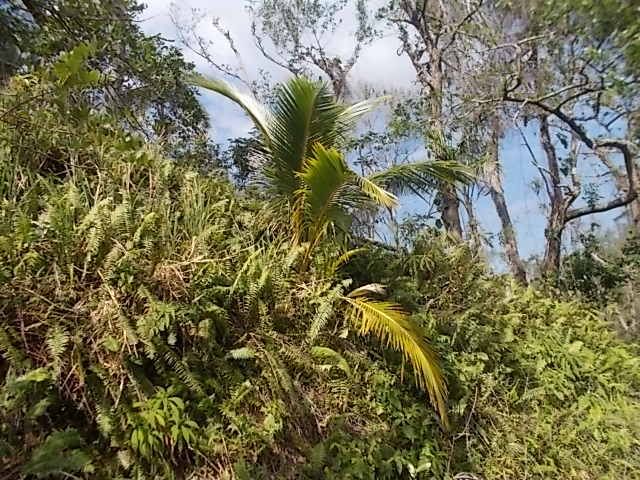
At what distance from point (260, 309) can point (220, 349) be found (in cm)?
45

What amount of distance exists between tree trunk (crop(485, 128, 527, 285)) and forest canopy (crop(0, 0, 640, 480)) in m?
4.38

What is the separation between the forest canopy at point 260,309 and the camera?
313 cm

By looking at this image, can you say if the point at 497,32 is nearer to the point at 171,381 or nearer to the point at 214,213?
the point at 214,213

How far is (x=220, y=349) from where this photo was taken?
12.2 feet

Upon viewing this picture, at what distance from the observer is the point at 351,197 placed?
4734 millimetres

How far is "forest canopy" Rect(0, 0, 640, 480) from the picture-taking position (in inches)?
123

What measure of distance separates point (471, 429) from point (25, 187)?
4.23m

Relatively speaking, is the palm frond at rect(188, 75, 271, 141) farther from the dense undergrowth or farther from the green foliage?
the green foliage

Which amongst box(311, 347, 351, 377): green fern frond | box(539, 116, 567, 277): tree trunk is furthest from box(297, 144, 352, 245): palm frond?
box(539, 116, 567, 277): tree trunk

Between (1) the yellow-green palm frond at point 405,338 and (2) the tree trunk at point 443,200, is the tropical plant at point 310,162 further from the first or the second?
(2) the tree trunk at point 443,200

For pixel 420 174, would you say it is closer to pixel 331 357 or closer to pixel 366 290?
pixel 366 290

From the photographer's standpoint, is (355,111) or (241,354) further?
(355,111)

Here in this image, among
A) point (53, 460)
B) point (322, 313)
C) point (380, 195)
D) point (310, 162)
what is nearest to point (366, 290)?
point (322, 313)

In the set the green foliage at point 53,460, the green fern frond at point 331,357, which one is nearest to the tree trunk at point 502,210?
the green fern frond at point 331,357
